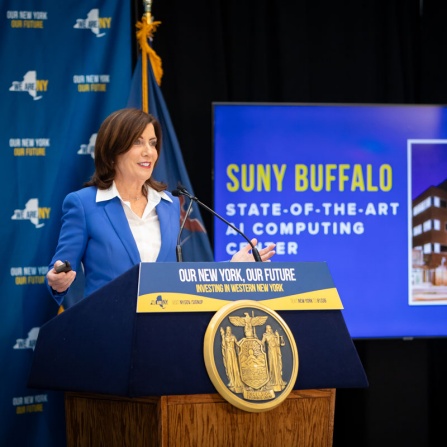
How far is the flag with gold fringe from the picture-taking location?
395cm

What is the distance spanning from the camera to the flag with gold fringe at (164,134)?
395cm

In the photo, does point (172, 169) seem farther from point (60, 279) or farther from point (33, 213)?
point (60, 279)

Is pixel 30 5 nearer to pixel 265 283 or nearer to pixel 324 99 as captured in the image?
pixel 324 99

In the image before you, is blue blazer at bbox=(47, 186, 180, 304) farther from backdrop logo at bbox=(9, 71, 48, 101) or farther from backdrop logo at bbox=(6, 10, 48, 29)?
backdrop logo at bbox=(6, 10, 48, 29)

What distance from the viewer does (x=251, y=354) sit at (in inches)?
→ 73.0

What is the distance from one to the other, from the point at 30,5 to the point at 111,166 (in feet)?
4.89

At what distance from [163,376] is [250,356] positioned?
0.67ft

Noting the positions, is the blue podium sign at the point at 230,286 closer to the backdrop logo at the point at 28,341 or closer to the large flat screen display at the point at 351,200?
the large flat screen display at the point at 351,200

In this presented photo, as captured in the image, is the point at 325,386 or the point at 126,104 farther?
the point at 126,104

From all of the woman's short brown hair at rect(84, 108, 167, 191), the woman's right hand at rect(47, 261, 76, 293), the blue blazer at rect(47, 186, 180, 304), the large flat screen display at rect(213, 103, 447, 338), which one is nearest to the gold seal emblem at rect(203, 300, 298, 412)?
the woman's right hand at rect(47, 261, 76, 293)

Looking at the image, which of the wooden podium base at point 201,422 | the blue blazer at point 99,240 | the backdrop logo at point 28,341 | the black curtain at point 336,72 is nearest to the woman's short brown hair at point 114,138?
the blue blazer at point 99,240

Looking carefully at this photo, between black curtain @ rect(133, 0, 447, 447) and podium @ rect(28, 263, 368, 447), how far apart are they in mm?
2483

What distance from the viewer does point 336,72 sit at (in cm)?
473

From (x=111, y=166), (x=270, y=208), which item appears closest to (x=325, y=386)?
(x=111, y=166)
